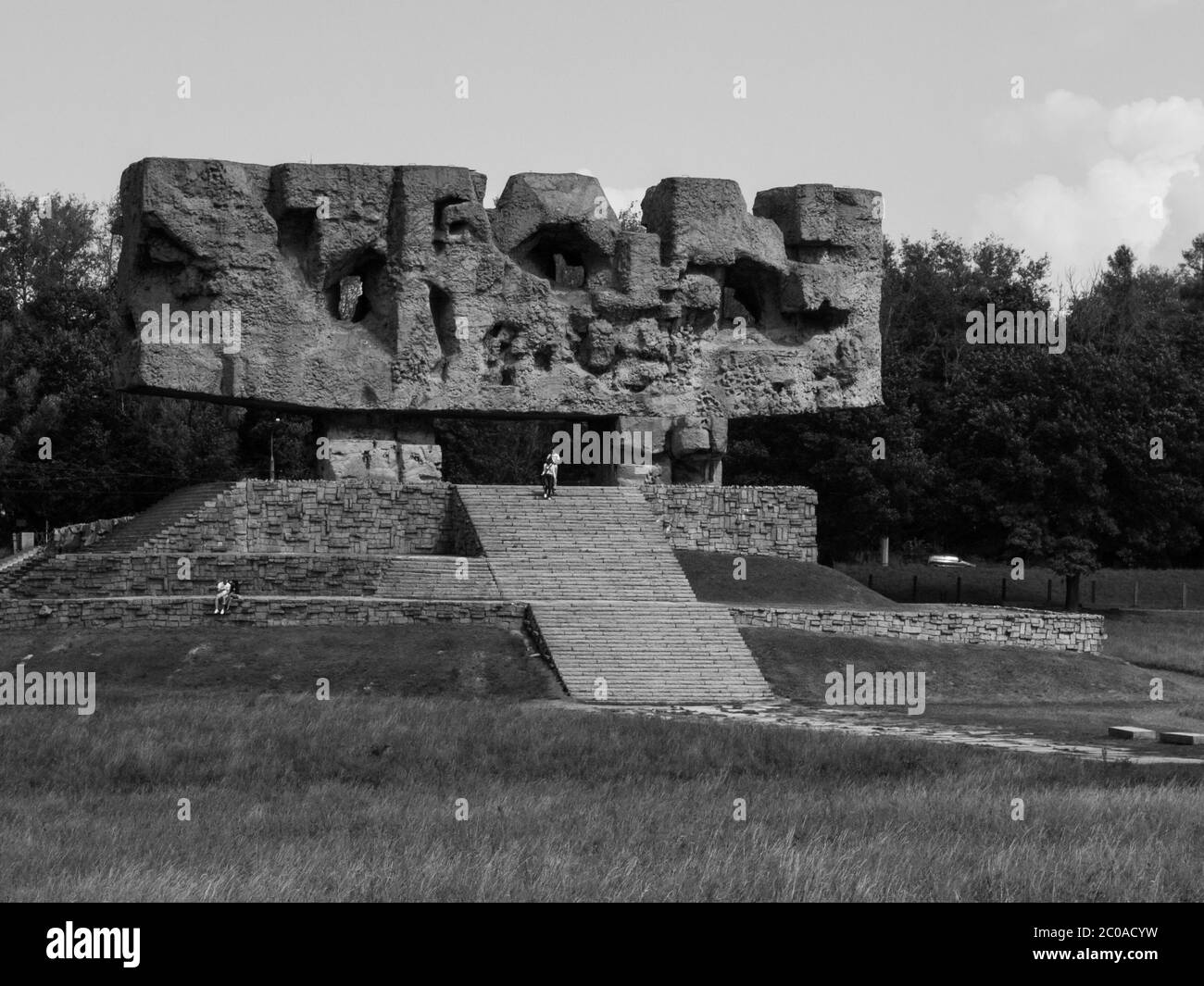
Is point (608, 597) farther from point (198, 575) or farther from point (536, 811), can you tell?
point (536, 811)

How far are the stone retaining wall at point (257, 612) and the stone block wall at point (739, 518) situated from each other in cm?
651

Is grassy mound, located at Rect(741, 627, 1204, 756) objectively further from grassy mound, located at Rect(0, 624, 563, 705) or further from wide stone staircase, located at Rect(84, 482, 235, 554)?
wide stone staircase, located at Rect(84, 482, 235, 554)

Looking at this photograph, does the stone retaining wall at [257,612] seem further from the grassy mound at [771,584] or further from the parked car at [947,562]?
the parked car at [947,562]

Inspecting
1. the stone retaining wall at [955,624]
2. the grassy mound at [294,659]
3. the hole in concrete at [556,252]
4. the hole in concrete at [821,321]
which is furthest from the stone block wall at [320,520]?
the hole in concrete at [821,321]

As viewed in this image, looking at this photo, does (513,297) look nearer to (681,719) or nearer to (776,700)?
(776,700)

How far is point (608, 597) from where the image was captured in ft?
106

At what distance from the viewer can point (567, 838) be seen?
16438 millimetres

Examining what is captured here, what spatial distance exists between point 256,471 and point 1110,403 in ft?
70.1

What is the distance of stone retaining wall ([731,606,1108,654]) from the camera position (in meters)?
32.8

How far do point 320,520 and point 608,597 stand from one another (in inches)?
225

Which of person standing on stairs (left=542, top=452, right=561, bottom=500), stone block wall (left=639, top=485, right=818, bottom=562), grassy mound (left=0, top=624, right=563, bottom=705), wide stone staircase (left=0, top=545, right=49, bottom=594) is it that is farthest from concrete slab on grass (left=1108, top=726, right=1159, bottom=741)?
wide stone staircase (left=0, top=545, right=49, bottom=594)

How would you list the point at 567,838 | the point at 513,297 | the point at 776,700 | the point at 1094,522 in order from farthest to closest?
the point at 1094,522
the point at 513,297
the point at 776,700
the point at 567,838

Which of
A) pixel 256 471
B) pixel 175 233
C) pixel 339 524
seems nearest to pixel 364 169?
pixel 175 233

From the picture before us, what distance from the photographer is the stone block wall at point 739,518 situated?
3694 cm
